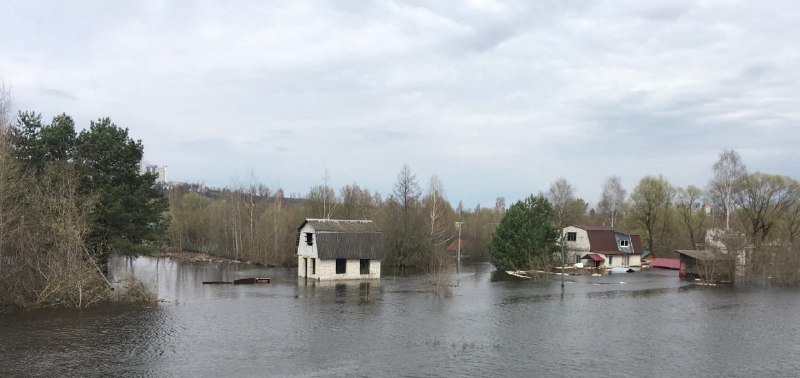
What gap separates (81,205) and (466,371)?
965 inches

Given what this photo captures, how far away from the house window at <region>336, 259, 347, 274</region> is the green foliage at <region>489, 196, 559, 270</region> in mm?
18791

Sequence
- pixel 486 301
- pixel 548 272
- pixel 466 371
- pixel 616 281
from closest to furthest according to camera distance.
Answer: pixel 466 371
pixel 486 301
pixel 616 281
pixel 548 272

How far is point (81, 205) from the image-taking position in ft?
106

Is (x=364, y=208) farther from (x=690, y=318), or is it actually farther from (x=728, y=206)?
(x=690, y=318)

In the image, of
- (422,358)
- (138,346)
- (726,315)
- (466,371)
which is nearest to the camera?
(466,371)

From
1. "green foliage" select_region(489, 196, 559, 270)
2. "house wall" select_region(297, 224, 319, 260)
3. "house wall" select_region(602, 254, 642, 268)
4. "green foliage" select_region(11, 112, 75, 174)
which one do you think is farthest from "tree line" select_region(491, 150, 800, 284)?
"green foliage" select_region(11, 112, 75, 174)

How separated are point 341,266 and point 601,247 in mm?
34330

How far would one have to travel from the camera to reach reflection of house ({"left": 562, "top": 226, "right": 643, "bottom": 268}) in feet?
223

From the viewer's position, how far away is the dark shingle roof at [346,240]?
157ft

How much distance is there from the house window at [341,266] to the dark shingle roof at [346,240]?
3.31 feet

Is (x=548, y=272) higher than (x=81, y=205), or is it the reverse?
(x=81, y=205)

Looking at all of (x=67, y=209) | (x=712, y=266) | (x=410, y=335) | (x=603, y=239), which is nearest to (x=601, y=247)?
(x=603, y=239)

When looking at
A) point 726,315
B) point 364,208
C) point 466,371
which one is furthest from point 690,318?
point 364,208

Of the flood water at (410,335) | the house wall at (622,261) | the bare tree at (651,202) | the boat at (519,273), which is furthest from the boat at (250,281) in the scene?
the bare tree at (651,202)
